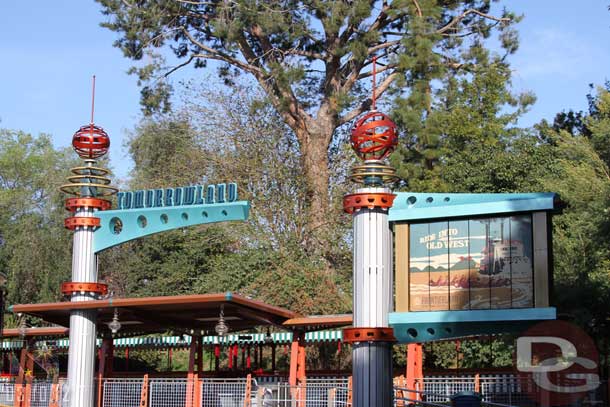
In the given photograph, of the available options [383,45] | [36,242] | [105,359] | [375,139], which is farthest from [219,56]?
[375,139]

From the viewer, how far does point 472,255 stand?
66.6 ft

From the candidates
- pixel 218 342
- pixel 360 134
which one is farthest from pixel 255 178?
pixel 360 134

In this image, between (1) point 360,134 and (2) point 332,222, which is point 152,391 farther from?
(2) point 332,222

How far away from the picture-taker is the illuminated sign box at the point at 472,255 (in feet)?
64.6

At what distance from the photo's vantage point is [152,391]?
26.9 metres

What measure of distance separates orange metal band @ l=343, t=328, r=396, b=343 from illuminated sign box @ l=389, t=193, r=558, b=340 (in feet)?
3.64

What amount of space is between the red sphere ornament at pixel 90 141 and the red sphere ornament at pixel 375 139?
1081 centimetres

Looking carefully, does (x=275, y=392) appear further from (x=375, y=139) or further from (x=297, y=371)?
(x=375, y=139)

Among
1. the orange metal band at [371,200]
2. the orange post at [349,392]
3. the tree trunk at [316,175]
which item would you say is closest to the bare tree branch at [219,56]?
the tree trunk at [316,175]

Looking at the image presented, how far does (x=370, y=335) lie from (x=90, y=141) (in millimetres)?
13210

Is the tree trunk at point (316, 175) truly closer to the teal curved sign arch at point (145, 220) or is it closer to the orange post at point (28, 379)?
the orange post at point (28, 379)

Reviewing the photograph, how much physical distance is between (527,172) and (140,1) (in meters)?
20.7

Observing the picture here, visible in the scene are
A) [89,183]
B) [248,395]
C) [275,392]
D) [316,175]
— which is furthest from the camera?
[316,175]

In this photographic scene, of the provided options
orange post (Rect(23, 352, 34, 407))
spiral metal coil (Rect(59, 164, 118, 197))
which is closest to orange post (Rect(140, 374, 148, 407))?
orange post (Rect(23, 352, 34, 407))
